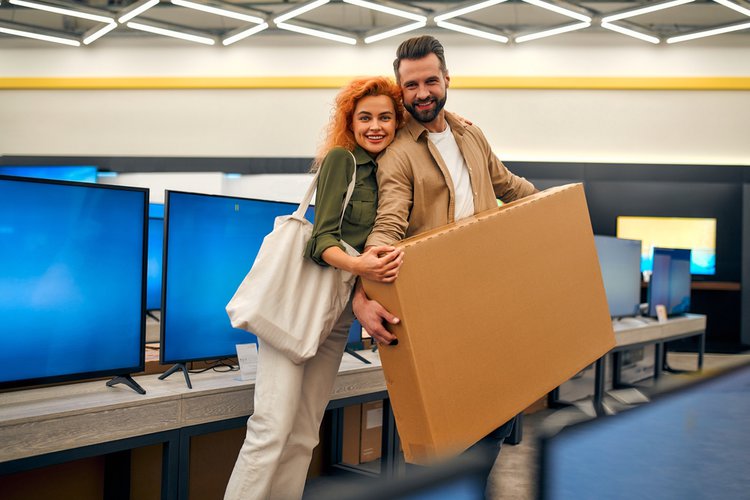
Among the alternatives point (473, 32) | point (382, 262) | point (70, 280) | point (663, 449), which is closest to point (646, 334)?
point (382, 262)

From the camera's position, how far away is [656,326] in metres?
4.54

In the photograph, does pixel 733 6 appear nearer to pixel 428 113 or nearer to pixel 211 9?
pixel 211 9

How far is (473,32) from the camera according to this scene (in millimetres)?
7996

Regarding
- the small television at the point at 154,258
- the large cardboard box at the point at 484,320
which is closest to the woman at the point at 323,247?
the large cardboard box at the point at 484,320

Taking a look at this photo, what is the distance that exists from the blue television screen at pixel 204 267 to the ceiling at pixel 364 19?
17.2 feet

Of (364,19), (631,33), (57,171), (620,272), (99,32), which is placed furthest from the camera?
(57,171)

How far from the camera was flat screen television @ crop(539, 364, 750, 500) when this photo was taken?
615mm

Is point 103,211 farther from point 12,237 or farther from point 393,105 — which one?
point 393,105

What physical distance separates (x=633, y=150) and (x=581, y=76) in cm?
119

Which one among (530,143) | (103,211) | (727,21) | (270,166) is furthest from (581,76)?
(103,211)

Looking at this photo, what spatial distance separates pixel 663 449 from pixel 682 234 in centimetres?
826

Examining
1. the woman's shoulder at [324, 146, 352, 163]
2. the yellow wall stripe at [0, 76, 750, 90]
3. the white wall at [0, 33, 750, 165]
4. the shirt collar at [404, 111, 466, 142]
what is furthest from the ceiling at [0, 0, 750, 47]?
the woman's shoulder at [324, 146, 352, 163]

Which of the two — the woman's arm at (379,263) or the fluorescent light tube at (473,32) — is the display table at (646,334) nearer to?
the woman's arm at (379,263)

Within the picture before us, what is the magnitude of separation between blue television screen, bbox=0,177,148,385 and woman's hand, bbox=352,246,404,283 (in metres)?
→ 0.83
